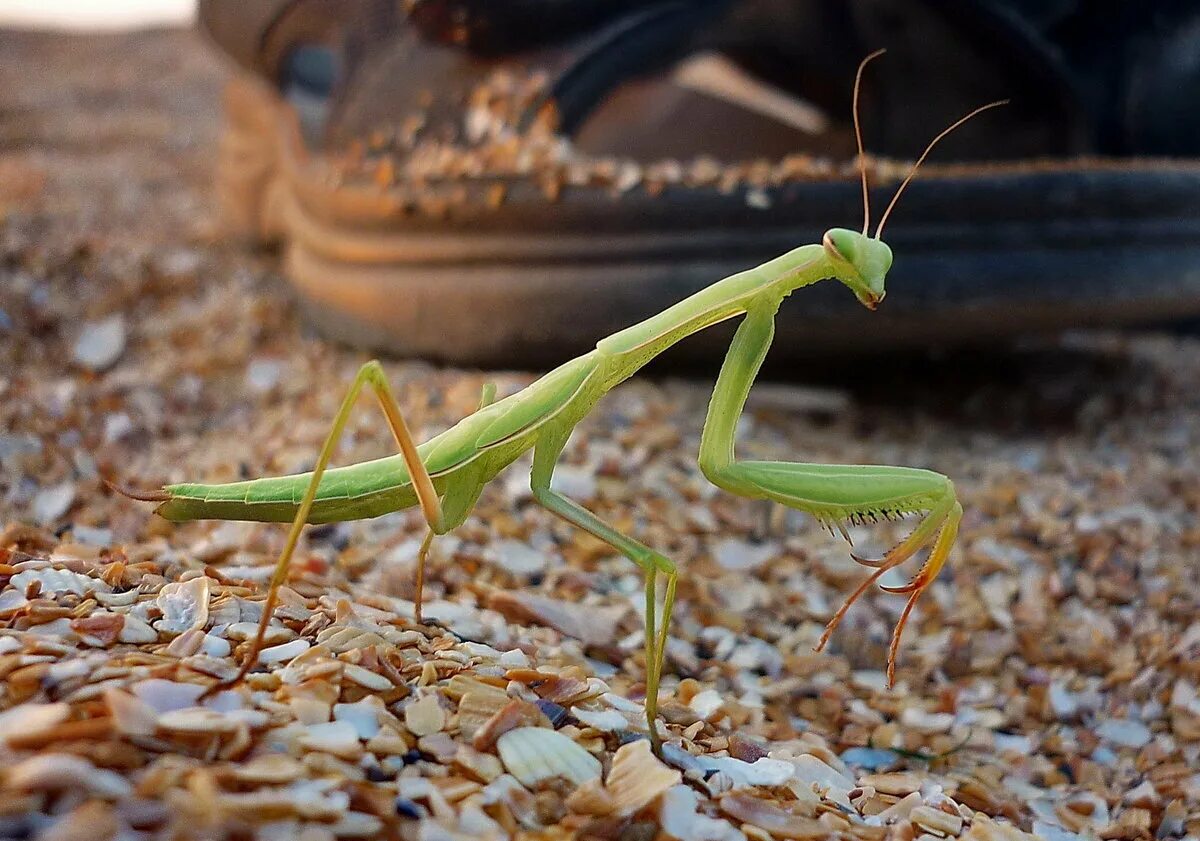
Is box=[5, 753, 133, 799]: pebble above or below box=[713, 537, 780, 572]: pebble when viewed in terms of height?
above

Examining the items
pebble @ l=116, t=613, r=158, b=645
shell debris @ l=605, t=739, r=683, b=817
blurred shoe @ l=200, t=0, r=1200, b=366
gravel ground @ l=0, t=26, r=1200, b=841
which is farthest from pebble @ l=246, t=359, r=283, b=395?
shell debris @ l=605, t=739, r=683, b=817

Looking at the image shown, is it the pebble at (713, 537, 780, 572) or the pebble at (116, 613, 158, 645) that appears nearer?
the pebble at (116, 613, 158, 645)

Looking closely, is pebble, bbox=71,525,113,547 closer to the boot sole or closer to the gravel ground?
the gravel ground

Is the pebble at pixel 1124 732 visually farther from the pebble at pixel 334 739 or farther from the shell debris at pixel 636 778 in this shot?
the pebble at pixel 334 739

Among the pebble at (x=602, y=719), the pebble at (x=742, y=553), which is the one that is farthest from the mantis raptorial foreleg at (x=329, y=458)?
the pebble at (x=742, y=553)

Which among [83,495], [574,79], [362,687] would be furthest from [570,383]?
[574,79]

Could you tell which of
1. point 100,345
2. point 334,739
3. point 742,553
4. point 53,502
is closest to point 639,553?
point 334,739

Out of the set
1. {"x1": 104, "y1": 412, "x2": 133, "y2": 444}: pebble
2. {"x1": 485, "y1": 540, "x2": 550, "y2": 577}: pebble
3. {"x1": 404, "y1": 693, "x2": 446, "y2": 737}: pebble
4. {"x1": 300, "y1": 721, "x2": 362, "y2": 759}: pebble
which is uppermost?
{"x1": 300, "y1": 721, "x2": 362, "y2": 759}: pebble

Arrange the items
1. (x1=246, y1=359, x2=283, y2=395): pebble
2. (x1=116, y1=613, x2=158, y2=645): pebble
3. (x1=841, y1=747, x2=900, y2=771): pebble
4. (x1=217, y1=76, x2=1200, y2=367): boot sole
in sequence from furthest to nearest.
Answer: (x1=246, y1=359, x2=283, y2=395): pebble
(x1=217, y1=76, x2=1200, y2=367): boot sole
(x1=841, y1=747, x2=900, y2=771): pebble
(x1=116, y1=613, x2=158, y2=645): pebble
